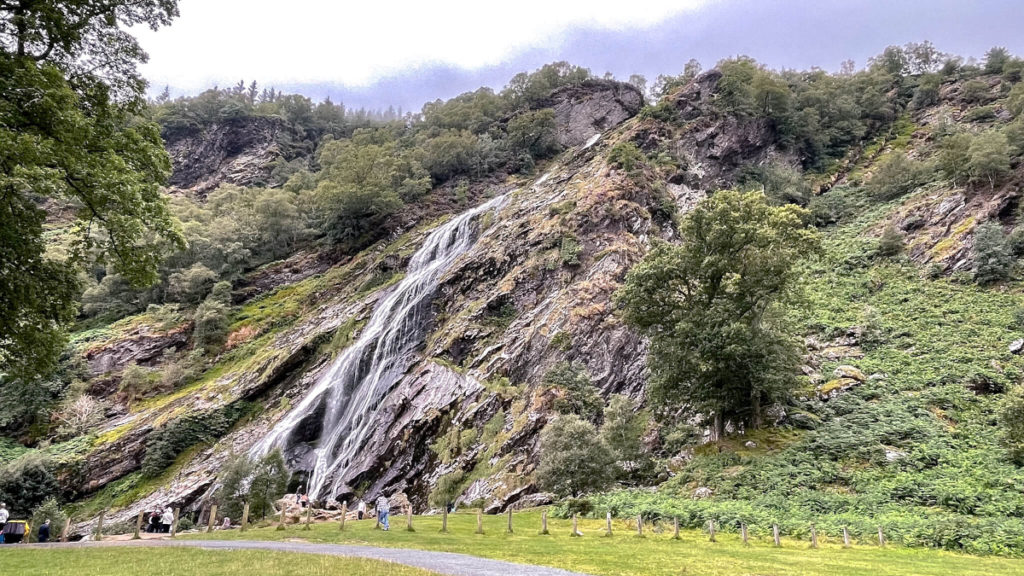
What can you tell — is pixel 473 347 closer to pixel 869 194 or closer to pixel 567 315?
pixel 567 315

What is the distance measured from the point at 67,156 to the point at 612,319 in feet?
111

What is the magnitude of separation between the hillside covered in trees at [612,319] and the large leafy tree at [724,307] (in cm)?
17

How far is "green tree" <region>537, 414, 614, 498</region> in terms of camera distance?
26.0 meters

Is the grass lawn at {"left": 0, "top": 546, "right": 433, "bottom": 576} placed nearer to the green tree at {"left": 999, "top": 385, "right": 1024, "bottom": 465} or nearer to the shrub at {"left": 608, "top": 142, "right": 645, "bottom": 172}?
the green tree at {"left": 999, "top": 385, "right": 1024, "bottom": 465}

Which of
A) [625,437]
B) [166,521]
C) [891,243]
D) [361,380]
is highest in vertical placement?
[891,243]

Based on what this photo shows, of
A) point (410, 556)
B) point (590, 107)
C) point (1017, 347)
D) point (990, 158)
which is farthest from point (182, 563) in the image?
point (590, 107)

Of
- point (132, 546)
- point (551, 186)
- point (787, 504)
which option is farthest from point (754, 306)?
point (551, 186)

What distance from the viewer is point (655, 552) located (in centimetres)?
1595

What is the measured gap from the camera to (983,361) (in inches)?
1150

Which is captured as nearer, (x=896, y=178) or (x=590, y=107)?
(x=896, y=178)

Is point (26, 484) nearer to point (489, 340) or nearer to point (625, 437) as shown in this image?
point (489, 340)

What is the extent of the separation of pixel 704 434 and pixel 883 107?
72.5m

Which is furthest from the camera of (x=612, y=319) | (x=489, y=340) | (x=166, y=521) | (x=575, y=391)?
(x=489, y=340)

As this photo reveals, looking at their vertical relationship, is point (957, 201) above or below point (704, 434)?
above
